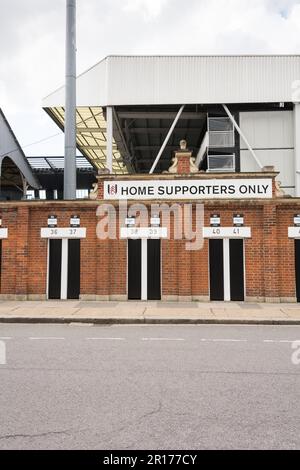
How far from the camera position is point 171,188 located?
15.2 metres

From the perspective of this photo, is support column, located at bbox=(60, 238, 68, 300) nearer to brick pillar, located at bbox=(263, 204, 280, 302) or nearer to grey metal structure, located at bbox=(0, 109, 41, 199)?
brick pillar, located at bbox=(263, 204, 280, 302)

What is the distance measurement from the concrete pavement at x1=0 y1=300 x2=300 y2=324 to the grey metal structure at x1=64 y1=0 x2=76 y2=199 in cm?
774

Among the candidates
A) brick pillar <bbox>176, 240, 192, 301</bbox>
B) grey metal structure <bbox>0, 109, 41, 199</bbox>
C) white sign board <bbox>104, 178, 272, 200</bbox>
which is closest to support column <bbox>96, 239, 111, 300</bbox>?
white sign board <bbox>104, 178, 272, 200</bbox>

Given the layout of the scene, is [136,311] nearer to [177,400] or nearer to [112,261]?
[112,261]

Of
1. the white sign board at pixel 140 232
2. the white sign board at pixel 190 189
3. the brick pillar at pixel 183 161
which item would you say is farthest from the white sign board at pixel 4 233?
the brick pillar at pixel 183 161

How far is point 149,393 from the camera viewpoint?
5.35m

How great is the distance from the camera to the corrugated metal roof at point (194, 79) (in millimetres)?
23391

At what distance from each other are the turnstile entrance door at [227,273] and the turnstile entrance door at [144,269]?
1968mm

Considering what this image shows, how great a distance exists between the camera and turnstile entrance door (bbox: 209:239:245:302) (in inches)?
587

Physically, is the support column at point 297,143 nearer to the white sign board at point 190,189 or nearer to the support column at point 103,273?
the white sign board at point 190,189

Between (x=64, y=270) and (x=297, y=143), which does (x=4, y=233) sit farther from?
(x=297, y=143)

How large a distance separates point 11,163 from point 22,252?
19914 mm
